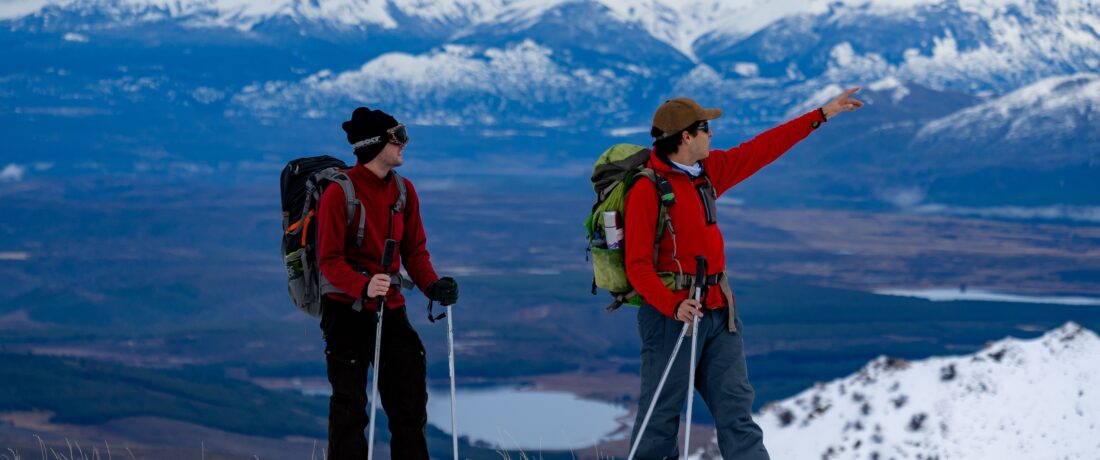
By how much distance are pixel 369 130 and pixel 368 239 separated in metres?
0.57

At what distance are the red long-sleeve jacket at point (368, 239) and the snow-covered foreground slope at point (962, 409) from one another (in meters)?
8.04

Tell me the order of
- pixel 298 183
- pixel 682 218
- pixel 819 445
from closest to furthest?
1. pixel 682 218
2. pixel 298 183
3. pixel 819 445

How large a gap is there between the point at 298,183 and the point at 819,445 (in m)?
12.0

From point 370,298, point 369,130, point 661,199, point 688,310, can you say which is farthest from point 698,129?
point 370,298

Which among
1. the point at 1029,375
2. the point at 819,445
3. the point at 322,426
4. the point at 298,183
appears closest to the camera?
the point at 298,183

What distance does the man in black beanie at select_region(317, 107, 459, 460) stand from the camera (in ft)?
23.3

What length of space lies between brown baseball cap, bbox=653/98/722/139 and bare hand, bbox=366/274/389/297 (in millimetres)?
1575

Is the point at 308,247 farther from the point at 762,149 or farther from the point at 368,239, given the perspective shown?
the point at 762,149

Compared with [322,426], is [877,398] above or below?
above

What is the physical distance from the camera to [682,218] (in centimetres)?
690

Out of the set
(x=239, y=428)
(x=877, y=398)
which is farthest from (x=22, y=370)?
(x=877, y=398)

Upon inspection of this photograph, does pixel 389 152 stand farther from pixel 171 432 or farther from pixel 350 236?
pixel 171 432

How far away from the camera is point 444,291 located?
7133mm

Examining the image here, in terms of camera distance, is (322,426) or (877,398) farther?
(322,426)
